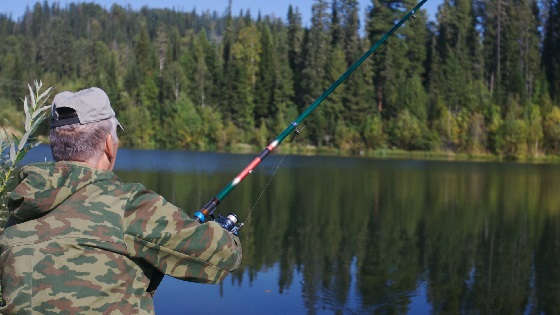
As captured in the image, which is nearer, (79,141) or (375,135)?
(79,141)

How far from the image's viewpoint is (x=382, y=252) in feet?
39.0

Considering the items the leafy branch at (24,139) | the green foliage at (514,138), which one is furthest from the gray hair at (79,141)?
the green foliage at (514,138)

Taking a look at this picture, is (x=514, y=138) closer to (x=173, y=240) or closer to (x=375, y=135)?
(x=375, y=135)

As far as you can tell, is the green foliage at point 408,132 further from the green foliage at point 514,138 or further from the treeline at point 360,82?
the green foliage at point 514,138

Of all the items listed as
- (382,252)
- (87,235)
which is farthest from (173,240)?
(382,252)

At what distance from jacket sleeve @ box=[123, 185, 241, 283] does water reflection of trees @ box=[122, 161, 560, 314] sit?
6217 millimetres

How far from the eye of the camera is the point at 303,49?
69.3 m

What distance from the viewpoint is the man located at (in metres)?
1.85

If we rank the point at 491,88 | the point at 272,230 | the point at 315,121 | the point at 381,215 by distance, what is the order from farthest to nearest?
the point at 491,88, the point at 315,121, the point at 381,215, the point at 272,230

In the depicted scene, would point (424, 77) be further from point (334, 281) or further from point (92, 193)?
point (92, 193)

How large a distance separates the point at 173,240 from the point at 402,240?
11771mm

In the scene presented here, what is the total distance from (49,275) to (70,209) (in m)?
0.20

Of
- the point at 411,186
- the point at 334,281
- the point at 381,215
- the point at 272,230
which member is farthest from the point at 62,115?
the point at 411,186

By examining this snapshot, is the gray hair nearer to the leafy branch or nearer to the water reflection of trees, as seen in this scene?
the leafy branch
